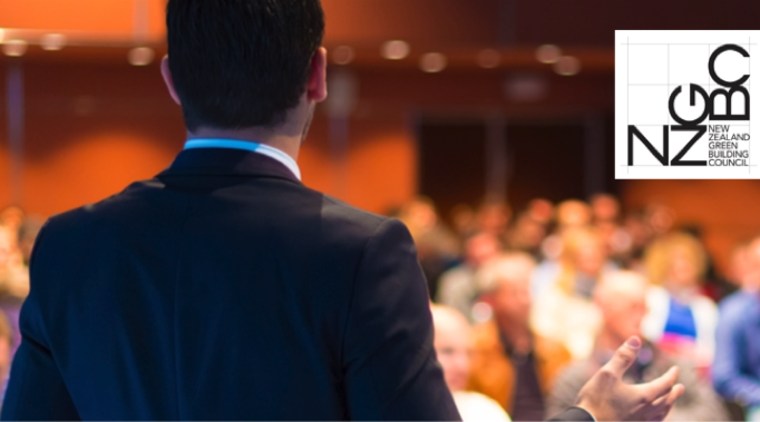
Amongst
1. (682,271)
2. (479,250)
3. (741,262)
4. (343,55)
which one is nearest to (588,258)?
(682,271)

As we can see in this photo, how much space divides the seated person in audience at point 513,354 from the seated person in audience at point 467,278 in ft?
1.14

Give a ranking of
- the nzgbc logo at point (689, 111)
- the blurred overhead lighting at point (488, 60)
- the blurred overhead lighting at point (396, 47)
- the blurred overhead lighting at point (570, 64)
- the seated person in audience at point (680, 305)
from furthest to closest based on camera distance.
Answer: the blurred overhead lighting at point (488, 60)
the seated person in audience at point (680, 305)
the blurred overhead lighting at point (570, 64)
the blurred overhead lighting at point (396, 47)
the nzgbc logo at point (689, 111)

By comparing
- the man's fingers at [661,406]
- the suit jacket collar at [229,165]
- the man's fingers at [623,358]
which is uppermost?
the suit jacket collar at [229,165]

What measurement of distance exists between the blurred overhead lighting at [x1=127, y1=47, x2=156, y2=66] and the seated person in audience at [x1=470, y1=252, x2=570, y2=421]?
9.48ft

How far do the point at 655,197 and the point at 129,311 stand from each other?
8.94 metres

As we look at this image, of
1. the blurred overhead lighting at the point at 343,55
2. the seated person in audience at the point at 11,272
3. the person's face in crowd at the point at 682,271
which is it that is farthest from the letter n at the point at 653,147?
the blurred overhead lighting at the point at 343,55

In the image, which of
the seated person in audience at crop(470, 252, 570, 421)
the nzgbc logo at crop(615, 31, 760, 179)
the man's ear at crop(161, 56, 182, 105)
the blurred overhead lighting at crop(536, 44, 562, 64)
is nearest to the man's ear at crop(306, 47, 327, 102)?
the man's ear at crop(161, 56, 182, 105)

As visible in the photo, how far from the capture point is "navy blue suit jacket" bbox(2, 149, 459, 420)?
946 mm

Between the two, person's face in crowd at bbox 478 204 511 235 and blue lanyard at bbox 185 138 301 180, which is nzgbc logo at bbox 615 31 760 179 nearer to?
blue lanyard at bbox 185 138 301 180

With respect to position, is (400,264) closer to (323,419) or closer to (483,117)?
(323,419)

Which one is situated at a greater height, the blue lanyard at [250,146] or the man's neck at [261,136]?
the man's neck at [261,136]

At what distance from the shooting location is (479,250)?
6512 mm

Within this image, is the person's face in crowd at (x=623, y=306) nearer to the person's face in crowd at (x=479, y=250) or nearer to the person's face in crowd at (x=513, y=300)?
the person's face in crowd at (x=513, y=300)

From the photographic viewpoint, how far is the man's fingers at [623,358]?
3.44 ft
